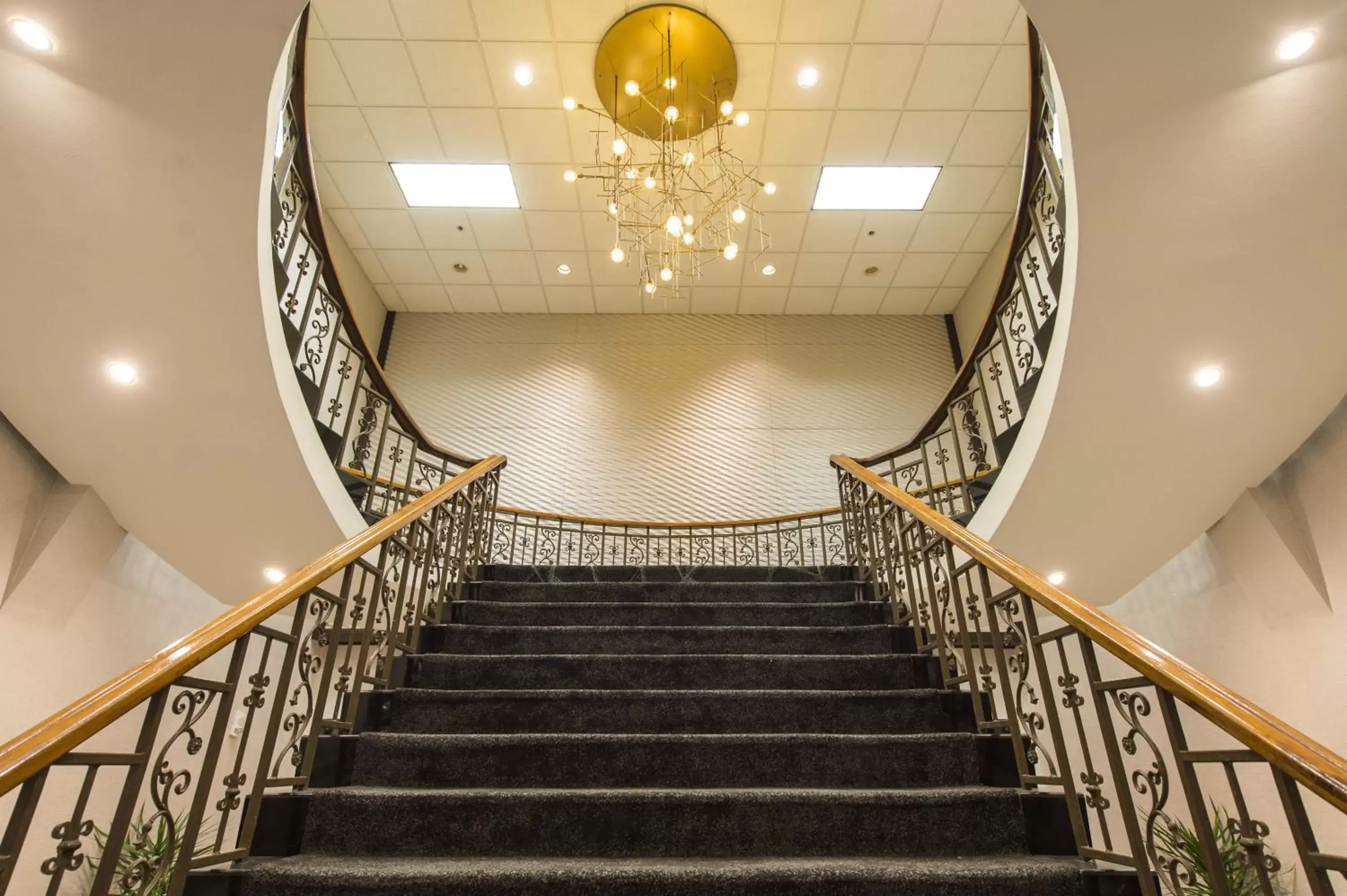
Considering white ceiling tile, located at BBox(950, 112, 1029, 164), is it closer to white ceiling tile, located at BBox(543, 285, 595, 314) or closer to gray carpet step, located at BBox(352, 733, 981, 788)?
white ceiling tile, located at BBox(543, 285, 595, 314)

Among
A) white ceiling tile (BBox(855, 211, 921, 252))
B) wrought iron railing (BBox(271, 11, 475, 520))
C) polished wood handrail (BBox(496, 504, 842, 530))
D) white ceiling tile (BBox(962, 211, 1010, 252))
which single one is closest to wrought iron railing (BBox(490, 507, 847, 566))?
polished wood handrail (BBox(496, 504, 842, 530))

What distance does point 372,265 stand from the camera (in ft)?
27.5

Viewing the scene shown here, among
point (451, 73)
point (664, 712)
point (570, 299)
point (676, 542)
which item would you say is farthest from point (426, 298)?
point (664, 712)

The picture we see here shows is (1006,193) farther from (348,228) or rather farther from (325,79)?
(348,228)

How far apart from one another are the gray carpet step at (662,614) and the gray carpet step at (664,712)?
3.29ft

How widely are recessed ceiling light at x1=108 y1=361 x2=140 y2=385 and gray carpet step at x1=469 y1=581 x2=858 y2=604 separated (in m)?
2.10

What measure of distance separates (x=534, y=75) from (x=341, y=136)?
2.06 m

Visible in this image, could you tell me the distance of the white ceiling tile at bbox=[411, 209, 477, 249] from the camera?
299 inches

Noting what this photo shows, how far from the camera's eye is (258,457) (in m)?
4.04

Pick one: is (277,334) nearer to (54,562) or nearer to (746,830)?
(54,562)

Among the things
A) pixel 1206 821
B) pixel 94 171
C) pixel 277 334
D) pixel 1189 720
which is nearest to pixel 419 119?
Answer: pixel 277 334

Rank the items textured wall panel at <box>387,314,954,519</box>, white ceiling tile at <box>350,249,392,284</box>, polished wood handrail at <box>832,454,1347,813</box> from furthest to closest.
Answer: textured wall panel at <box>387,314,954,519</box>
white ceiling tile at <box>350,249,392,284</box>
polished wood handrail at <box>832,454,1347,813</box>

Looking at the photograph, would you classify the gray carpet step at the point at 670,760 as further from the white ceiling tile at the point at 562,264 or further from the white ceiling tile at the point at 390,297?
the white ceiling tile at the point at 390,297

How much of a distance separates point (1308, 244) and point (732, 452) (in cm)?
605
